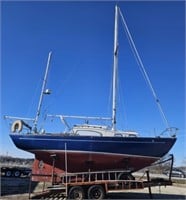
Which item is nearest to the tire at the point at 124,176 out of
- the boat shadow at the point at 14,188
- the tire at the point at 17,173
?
the boat shadow at the point at 14,188

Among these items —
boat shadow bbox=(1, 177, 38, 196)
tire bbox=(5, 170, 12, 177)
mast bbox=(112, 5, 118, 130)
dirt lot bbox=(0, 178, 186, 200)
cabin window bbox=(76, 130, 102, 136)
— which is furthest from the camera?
tire bbox=(5, 170, 12, 177)

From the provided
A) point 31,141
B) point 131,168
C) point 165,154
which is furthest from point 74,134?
point 165,154

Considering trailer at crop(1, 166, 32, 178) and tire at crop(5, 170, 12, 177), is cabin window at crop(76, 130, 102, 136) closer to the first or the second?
trailer at crop(1, 166, 32, 178)

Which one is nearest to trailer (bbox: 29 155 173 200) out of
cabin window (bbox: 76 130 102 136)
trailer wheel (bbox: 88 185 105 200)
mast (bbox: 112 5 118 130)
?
trailer wheel (bbox: 88 185 105 200)

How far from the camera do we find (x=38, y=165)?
58.0ft

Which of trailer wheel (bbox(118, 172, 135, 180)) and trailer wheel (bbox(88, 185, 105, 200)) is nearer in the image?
trailer wheel (bbox(88, 185, 105, 200))

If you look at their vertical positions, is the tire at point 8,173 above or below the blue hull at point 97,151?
below

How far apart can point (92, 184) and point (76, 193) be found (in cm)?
85

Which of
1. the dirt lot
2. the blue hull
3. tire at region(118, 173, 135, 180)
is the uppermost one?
the blue hull

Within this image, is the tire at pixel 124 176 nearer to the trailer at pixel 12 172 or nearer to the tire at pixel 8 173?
the trailer at pixel 12 172

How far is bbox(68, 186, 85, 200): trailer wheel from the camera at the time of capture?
15117mm

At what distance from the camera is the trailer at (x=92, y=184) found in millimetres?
15188

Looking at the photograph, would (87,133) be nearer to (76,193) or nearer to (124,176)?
(124,176)

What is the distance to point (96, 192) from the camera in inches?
600
